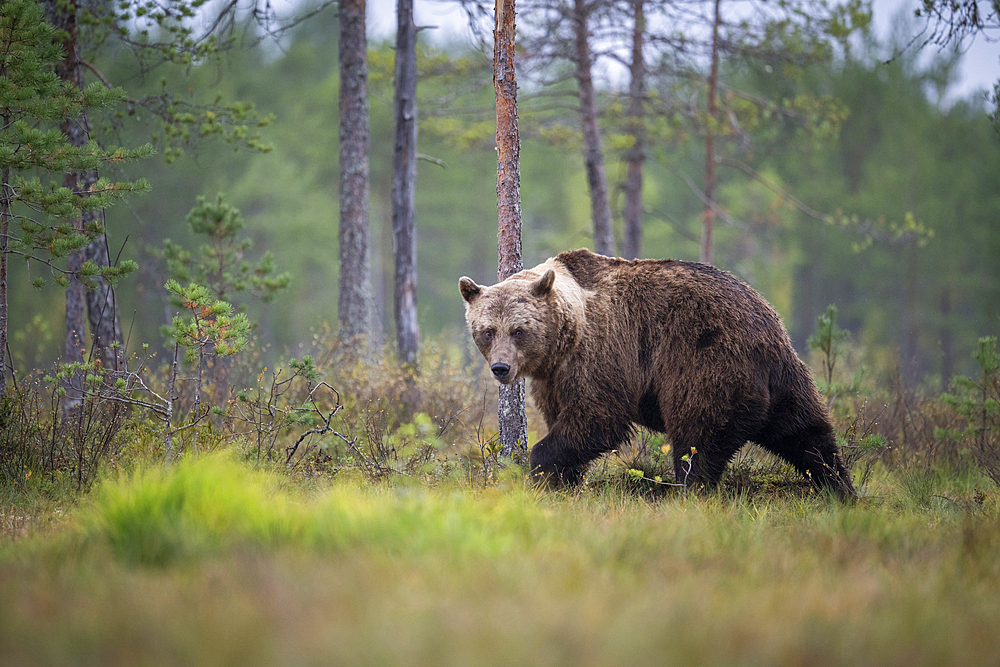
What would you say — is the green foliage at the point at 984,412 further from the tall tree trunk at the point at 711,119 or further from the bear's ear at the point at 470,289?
the tall tree trunk at the point at 711,119

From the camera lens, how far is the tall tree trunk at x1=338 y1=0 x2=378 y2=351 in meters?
10.2

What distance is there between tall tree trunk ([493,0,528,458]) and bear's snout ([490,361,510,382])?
3.52 ft

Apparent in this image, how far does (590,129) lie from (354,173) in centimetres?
395

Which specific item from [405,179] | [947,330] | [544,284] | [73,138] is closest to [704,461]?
[544,284]

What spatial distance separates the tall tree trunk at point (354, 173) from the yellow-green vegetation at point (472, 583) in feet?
20.5

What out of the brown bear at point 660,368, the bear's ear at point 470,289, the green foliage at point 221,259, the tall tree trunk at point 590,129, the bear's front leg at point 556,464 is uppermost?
the tall tree trunk at point 590,129

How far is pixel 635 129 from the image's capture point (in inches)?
512

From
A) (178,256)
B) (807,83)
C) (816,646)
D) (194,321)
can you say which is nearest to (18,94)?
(194,321)

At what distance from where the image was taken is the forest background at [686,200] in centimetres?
1994

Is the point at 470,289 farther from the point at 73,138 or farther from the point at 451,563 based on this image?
the point at 73,138

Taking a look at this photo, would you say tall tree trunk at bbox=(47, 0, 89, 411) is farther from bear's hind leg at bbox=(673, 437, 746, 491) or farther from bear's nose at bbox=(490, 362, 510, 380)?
bear's hind leg at bbox=(673, 437, 746, 491)

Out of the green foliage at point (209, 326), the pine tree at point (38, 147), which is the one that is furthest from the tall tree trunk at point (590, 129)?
the green foliage at point (209, 326)

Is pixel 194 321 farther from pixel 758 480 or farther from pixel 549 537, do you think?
pixel 758 480

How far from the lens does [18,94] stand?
5.12 m
